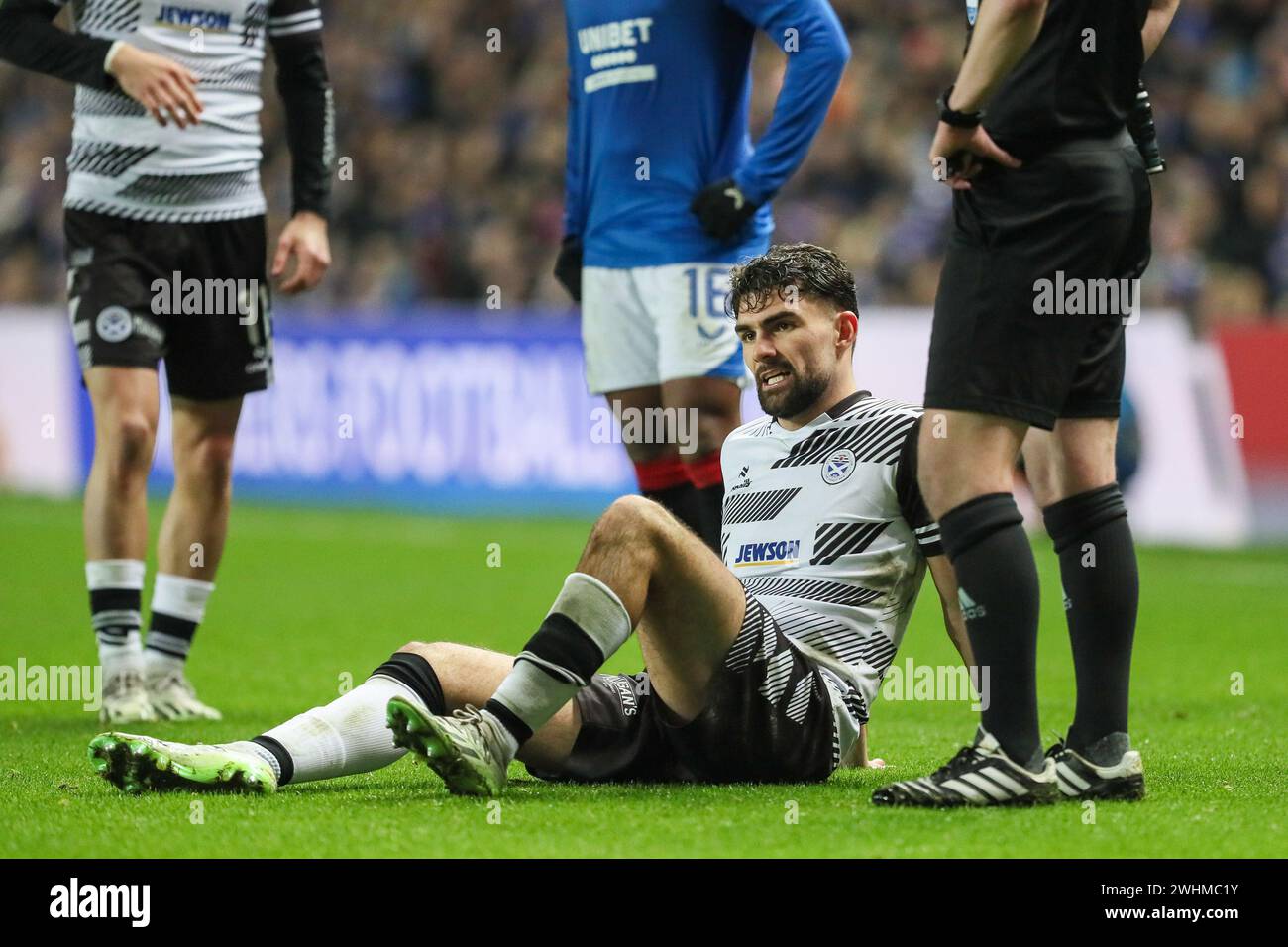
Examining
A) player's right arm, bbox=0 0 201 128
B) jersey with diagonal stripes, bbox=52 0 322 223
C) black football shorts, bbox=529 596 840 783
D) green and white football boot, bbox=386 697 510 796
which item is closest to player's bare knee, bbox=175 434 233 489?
jersey with diagonal stripes, bbox=52 0 322 223

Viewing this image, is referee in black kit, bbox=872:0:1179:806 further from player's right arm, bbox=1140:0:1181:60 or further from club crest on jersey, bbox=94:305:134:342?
club crest on jersey, bbox=94:305:134:342

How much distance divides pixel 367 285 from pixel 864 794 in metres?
13.1

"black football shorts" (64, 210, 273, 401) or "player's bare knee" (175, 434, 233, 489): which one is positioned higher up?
"black football shorts" (64, 210, 273, 401)

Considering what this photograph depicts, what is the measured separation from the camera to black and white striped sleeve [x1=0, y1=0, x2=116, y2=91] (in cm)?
542

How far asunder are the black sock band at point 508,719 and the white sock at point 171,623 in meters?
2.20

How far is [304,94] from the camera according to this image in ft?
19.9

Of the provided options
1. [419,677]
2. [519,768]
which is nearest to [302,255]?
[519,768]

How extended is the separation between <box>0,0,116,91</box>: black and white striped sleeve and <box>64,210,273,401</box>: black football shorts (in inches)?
17.4

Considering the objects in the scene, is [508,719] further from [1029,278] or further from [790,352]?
[1029,278]

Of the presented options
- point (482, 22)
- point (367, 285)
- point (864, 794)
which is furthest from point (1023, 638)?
point (482, 22)

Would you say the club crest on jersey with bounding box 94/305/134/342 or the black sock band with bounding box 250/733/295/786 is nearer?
the black sock band with bounding box 250/733/295/786

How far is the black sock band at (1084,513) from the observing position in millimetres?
3879

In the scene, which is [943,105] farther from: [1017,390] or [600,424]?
[600,424]

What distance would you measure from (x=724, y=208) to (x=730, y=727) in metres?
2.19
